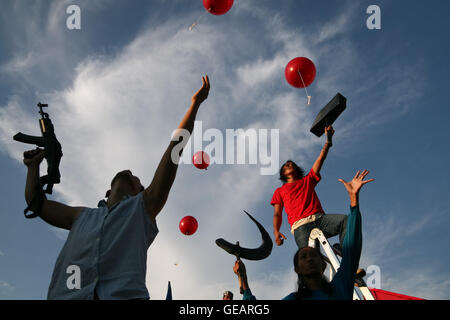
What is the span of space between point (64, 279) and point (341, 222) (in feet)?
10.0

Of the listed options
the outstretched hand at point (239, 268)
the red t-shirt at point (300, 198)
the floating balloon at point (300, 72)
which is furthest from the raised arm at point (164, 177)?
the floating balloon at point (300, 72)

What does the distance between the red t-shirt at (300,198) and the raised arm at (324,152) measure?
79 mm

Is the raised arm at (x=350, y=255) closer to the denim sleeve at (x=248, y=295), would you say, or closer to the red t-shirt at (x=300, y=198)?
the denim sleeve at (x=248, y=295)

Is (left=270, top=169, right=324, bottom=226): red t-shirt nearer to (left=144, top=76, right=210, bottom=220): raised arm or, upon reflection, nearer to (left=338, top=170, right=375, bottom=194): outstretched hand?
(left=338, top=170, right=375, bottom=194): outstretched hand

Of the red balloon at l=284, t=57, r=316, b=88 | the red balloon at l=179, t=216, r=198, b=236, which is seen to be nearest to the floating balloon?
the red balloon at l=284, t=57, r=316, b=88

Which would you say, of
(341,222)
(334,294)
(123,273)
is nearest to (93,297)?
(123,273)

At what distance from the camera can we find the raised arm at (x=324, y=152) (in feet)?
13.2

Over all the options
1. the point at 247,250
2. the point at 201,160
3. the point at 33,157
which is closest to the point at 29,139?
the point at 33,157

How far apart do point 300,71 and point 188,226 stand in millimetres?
4641

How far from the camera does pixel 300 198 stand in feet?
13.6

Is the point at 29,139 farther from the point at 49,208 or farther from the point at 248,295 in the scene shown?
the point at 248,295

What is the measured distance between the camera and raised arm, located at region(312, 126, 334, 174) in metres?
4.04

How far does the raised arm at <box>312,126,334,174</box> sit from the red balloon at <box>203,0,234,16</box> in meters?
2.82

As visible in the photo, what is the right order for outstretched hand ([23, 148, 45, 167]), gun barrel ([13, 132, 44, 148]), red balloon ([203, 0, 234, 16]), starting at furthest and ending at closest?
red balloon ([203, 0, 234, 16])
gun barrel ([13, 132, 44, 148])
outstretched hand ([23, 148, 45, 167])
